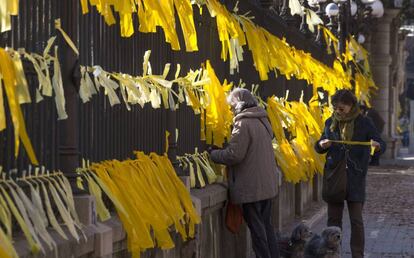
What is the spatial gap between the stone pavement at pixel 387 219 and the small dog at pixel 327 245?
80.9 inches

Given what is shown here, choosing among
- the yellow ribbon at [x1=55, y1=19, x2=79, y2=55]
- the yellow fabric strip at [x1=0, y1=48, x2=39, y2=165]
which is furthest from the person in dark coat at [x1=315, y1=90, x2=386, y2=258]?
the yellow fabric strip at [x1=0, y1=48, x2=39, y2=165]

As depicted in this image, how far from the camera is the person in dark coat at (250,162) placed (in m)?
9.98

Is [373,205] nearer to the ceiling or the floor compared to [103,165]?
nearer to the floor

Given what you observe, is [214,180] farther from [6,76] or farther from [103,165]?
[6,76]

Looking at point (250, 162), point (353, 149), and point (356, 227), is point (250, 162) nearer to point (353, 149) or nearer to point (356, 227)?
point (353, 149)

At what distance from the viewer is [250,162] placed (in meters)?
10.0

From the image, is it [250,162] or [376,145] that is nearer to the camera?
[250,162]

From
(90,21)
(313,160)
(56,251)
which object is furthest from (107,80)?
(313,160)

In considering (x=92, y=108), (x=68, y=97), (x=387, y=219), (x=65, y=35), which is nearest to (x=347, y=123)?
(x=92, y=108)

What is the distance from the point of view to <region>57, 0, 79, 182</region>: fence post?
6.50 metres

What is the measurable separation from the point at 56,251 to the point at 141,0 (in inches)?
82.6

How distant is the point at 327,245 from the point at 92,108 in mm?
3540

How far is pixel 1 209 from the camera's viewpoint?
17.6 feet

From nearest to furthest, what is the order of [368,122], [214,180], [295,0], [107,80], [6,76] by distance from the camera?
[6,76], [107,80], [214,180], [368,122], [295,0]
